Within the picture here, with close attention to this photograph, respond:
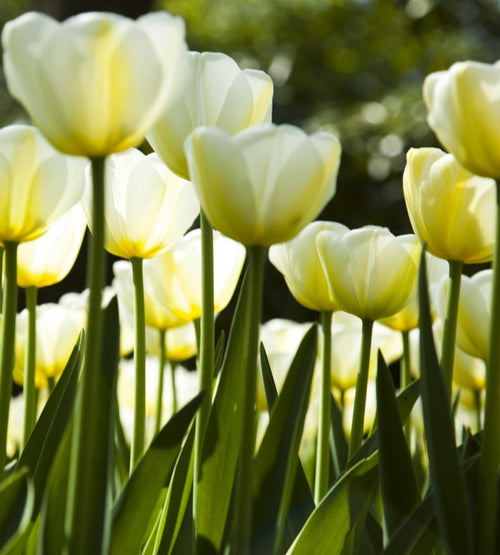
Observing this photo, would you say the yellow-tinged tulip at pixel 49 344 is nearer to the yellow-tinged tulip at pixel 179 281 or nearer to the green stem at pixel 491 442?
the yellow-tinged tulip at pixel 179 281

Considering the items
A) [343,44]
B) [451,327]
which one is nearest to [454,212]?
[451,327]

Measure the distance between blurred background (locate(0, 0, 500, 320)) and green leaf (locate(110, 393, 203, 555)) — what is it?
3763 mm

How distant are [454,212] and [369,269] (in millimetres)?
101

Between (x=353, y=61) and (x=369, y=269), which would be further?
(x=353, y=61)

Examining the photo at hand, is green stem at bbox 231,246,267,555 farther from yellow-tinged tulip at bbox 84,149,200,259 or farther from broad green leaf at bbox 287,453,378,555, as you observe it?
yellow-tinged tulip at bbox 84,149,200,259

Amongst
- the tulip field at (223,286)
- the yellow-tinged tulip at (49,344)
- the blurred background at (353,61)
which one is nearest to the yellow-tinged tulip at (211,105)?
the tulip field at (223,286)

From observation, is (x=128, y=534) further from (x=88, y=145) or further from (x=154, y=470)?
(x=88, y=145)

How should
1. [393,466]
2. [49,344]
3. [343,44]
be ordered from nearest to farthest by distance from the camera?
[393,466] < [49,344] < [343,44]

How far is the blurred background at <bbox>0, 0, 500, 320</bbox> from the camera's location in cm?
445

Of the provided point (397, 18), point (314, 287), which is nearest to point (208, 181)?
point (314, 287)

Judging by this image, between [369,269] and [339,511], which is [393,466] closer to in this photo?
[339,511]

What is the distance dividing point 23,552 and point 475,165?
0.34m

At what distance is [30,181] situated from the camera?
535 mm

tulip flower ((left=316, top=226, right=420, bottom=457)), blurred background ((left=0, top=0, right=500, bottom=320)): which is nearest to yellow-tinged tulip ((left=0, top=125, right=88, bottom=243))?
tulip flower ((left=316, top=226, right=420, bottom=457))
